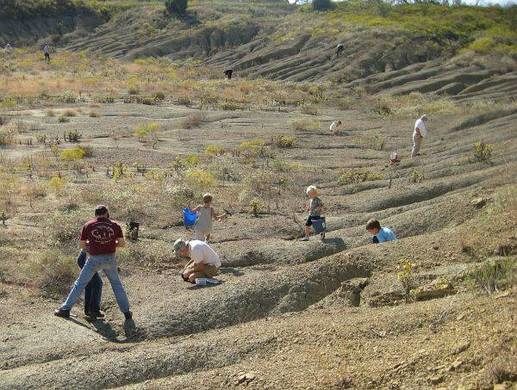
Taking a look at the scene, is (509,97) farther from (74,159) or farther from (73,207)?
(73,207)

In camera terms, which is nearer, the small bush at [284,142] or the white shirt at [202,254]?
the white shirt at [202,254]

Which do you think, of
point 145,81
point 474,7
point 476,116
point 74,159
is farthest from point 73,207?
point 474,7

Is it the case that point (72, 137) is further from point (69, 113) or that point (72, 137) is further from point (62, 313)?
point (62, 313)

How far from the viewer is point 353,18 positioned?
59375 mm

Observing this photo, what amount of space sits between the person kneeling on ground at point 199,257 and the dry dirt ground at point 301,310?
40 centimetres

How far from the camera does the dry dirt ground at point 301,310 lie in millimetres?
5969

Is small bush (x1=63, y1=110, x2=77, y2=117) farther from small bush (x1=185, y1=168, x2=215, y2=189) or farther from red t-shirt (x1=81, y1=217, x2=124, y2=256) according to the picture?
red t-shirt (x1=81, y1=217, x2=124, y2=256)

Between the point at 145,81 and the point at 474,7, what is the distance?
120ft

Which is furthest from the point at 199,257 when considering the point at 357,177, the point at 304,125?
the point at 304,125

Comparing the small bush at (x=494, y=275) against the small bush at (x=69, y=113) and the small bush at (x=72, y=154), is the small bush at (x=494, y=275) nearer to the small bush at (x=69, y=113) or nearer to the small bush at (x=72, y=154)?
the small bush at (x=72, y=154)

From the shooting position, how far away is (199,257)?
998 cm

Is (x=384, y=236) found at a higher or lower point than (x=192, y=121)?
lower

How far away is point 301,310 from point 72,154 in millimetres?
13992

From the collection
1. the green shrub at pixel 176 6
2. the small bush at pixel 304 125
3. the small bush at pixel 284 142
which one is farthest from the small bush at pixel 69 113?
the green shrub at pixel 176 6
